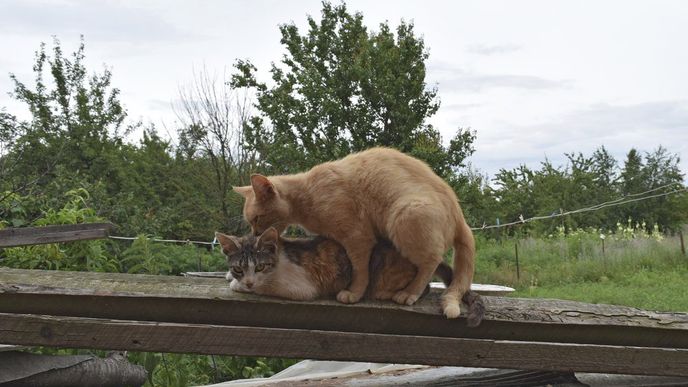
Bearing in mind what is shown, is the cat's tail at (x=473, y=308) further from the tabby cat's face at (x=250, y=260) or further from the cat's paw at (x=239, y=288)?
the cat's paw at (x=239, y=288)

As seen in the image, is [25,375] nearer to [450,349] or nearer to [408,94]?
[450,349]

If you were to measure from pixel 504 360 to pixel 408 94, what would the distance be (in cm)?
875

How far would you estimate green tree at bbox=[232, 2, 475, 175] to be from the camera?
1098cm

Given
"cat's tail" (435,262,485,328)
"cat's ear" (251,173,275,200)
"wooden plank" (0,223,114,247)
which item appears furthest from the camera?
"wooden plank" (0,223,114,247)

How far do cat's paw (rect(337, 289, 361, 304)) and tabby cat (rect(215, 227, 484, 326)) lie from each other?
11cm

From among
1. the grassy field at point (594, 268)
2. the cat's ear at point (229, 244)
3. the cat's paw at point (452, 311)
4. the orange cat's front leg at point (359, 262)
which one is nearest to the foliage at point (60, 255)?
the cat's ear at point (229, 244)

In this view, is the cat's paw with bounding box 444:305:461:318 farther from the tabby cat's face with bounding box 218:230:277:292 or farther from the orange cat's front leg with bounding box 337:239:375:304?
the tabby cat's face with bounding box 218:230:277:292

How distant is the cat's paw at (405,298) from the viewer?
9.37ft

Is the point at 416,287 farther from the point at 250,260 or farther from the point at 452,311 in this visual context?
the point at 250,260

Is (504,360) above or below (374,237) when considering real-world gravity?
below

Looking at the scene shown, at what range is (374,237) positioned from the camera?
2988mm

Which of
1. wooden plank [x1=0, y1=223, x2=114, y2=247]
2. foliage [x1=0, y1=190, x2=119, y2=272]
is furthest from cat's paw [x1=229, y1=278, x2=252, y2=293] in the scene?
foliage [x1=0, y1=190, x2=119, y2=272]

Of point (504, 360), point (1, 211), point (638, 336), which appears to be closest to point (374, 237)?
point (504, 360)

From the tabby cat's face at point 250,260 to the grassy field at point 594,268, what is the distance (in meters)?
7.14
